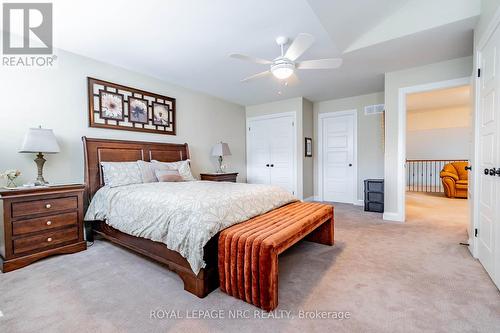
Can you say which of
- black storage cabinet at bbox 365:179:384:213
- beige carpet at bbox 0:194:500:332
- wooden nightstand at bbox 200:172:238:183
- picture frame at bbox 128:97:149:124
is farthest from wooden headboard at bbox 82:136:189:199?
black storage cabinet at bbox 365:179:384:213

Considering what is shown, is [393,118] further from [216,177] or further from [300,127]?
[216,177]

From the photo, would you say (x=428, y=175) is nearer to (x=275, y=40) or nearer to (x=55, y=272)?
(x=275, y=40)

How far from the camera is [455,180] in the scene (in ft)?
19.2

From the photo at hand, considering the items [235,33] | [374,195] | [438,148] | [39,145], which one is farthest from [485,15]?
[438,148]

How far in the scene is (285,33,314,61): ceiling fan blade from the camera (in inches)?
84.5

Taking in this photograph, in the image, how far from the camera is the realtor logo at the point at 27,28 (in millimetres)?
2332

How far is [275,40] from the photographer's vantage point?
284 cm

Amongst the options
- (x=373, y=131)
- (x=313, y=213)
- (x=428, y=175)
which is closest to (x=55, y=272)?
(x=313, y=213)

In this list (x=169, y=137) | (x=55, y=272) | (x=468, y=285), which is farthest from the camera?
(x=169, y=137)

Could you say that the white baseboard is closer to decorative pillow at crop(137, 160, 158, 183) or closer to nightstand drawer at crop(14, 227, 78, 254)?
decorative pillow at crop(137, 160, 158, 183)

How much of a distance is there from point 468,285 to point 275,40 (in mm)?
3093

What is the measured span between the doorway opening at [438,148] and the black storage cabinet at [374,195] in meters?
1.36

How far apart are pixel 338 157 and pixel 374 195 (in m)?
1.42

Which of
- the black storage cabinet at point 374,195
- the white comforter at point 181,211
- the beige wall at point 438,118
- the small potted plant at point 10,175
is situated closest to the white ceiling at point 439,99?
the beige wall at point 438,118
